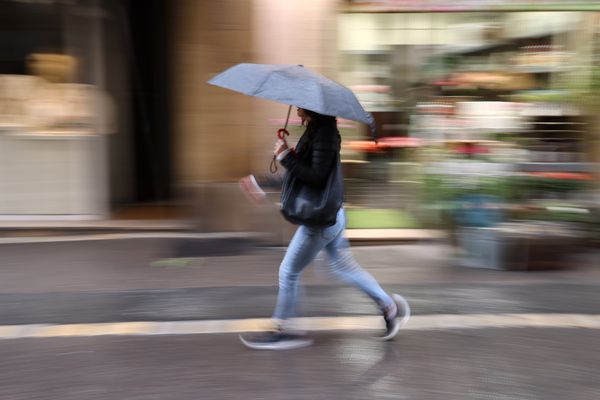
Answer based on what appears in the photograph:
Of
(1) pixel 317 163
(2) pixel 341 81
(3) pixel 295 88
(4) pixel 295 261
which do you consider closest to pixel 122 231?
(2) pixel 341 81

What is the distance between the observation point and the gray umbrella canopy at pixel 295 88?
335 centimetres

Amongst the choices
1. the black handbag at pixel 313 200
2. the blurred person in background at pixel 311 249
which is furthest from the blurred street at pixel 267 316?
the black handbag at pixel 313 200

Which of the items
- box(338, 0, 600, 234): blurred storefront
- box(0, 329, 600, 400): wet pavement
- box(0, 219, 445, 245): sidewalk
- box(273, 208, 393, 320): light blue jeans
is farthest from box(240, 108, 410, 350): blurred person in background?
box(338, 0, 600, 234): blurred storefront

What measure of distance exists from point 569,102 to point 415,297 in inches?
119

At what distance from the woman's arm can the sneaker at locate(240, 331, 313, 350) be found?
42.6 inches

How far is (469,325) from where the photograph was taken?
4398 millimetres

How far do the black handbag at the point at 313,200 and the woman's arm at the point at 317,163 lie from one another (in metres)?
0.06

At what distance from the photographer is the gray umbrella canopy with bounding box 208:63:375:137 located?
3.35 m

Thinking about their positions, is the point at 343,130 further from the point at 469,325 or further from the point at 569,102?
the point at 469,325

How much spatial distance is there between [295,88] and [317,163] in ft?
1.49

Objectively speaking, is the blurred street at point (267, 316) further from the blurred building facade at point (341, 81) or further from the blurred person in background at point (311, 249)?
the blurred building facade at point (341, 81)

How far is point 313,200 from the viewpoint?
3.68 metres

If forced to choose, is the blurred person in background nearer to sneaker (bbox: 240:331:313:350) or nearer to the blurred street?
sneaker (bbox: 240:331:313:350)

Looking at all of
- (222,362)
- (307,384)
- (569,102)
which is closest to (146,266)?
(222,362)
